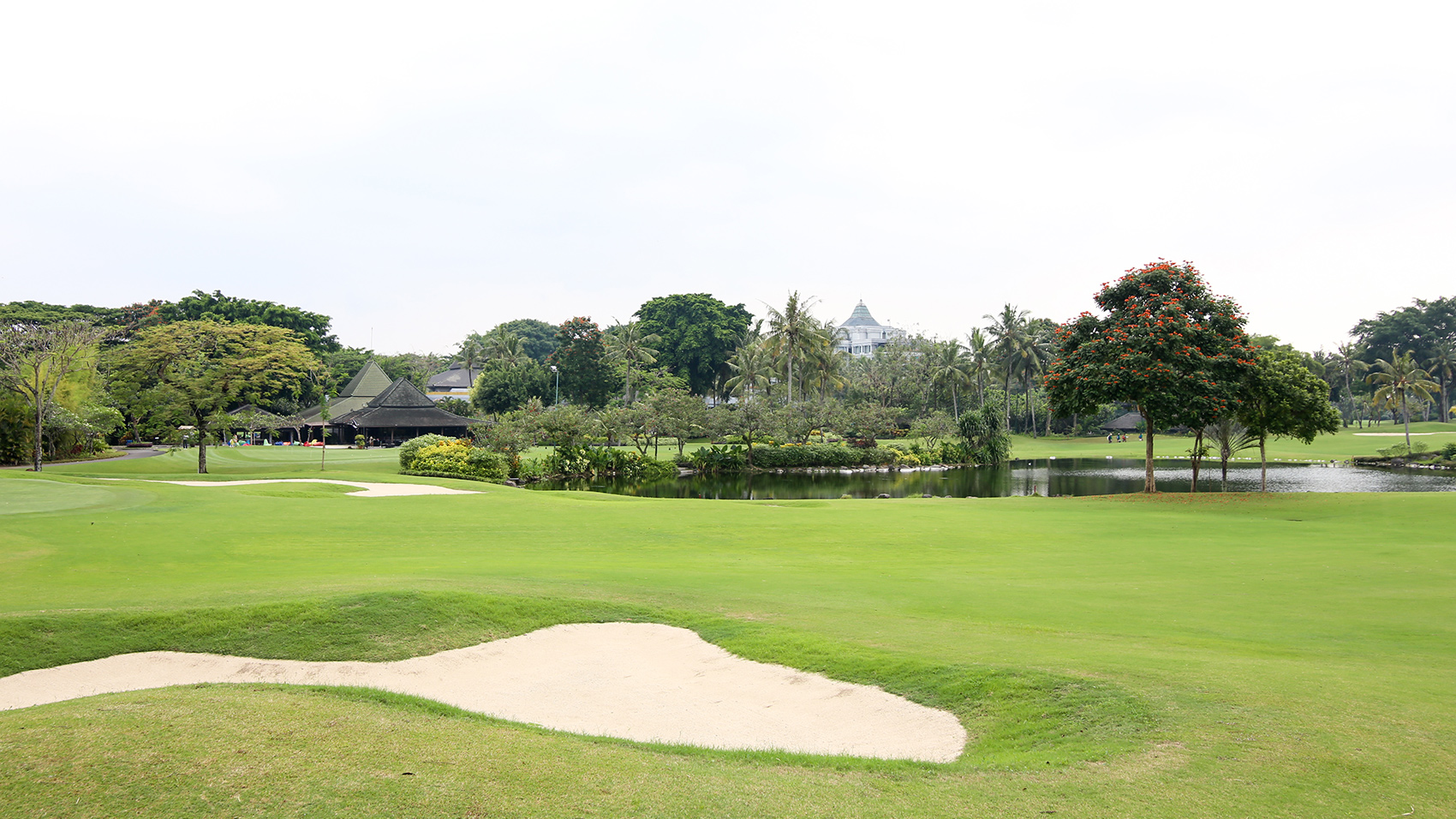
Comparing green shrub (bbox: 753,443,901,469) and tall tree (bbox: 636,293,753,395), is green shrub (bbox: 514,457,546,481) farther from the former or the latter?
tall tree (bbox: 636,293,753,395)

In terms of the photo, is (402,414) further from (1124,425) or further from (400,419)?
(1124,425)

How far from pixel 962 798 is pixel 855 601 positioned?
743 cm

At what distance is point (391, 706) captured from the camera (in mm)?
7203

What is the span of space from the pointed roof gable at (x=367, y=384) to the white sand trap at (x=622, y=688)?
78.1 metres

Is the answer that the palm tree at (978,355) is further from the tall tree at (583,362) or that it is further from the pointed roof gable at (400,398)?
the pointed roof gable at (400,398)

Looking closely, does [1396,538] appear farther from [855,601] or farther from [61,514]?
[61,514]

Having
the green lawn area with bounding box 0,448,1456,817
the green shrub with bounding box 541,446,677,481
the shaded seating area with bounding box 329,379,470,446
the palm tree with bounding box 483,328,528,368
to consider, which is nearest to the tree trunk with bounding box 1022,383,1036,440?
the green shrub with bounding box 541,446,677,481

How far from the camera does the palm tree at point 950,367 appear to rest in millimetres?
92000

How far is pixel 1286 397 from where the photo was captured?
3038 cm

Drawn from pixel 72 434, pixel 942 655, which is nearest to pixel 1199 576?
pixel 942 655

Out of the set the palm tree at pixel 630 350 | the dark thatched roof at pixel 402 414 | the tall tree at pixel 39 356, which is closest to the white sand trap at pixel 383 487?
the tall tree at pixel 39 356

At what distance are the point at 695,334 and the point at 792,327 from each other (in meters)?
28.5

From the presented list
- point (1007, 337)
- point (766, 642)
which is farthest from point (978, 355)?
point (766, 642)

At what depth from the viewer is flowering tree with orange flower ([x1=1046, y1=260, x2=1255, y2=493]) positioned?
29547mm
